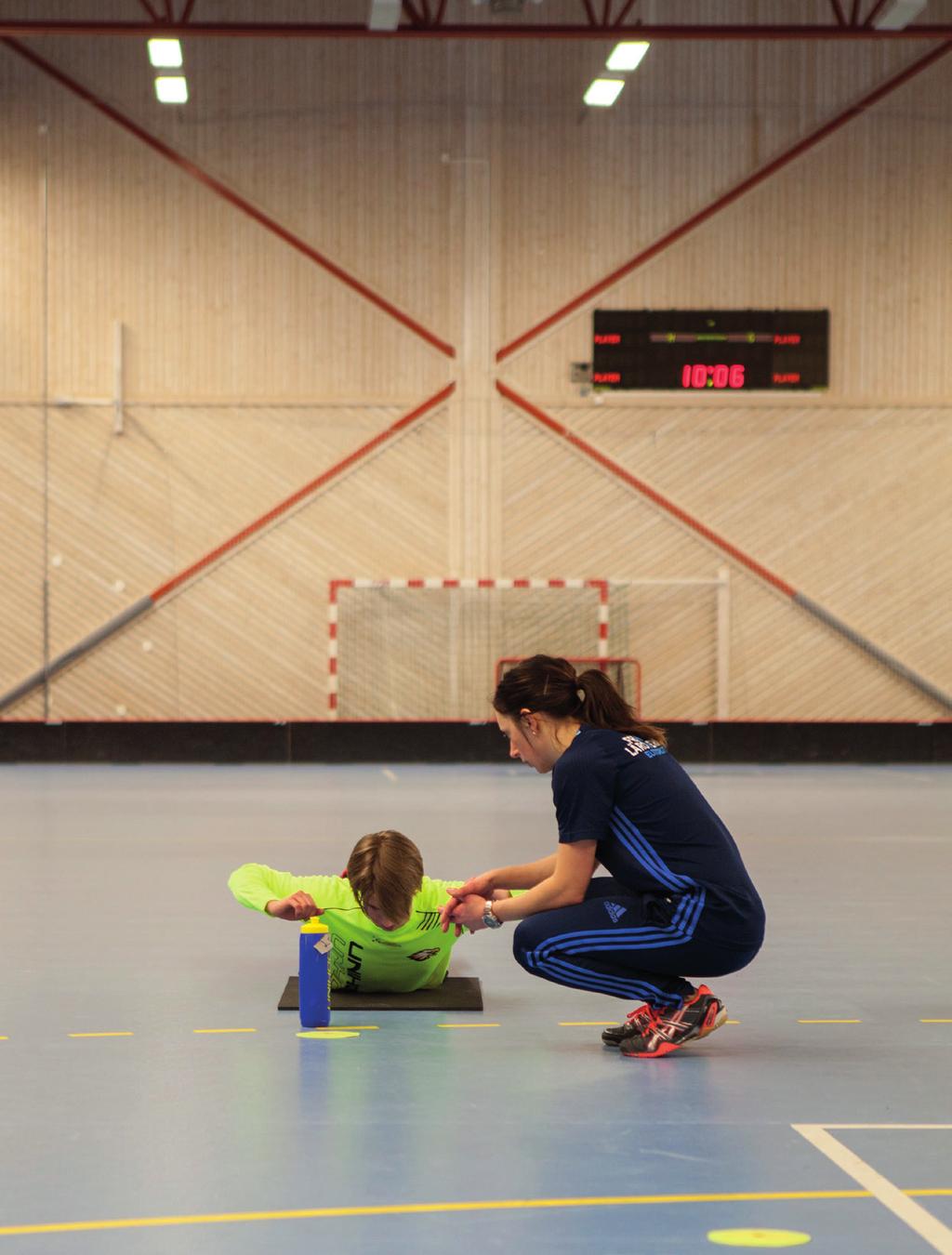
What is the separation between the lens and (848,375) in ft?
67.1

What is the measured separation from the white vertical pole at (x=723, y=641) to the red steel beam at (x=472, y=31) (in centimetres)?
669

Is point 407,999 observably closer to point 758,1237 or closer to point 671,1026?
point 671,1026

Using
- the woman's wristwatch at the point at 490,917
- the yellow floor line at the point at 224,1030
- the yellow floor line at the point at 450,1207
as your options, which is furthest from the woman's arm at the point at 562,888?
the yellow floor line at the point at 450,1207

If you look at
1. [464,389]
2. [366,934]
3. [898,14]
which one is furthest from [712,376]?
[366,934]

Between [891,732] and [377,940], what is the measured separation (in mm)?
15482

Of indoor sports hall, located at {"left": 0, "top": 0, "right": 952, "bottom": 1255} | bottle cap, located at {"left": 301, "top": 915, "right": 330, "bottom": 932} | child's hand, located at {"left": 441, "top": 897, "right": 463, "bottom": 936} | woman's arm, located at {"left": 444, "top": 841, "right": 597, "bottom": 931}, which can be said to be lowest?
bottle cap, located at {"left": 301, "top": 915, "right": 330, "bottom": 932}

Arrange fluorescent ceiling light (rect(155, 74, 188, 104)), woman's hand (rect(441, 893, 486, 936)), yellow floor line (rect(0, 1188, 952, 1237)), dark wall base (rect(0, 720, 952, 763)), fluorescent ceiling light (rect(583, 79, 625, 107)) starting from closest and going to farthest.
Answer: yellow floor line (rect(0, 1188, 952, 1237)) → woman's hand (rect(441, 893, 486, 936)) → fluorescent ceiling light (rect(583, 79, 625, 107)) → fluorescent ceiling light (rect(155, 74, 188, 104)) → dark wall base (rect(0, 720, 952, 763))

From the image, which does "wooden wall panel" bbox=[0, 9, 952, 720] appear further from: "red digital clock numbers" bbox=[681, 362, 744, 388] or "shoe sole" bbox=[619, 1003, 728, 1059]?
"shoe sole" bbox=[619, 1003, 728, 1059]

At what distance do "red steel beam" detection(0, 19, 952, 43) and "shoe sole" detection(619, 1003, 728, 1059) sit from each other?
13241mm

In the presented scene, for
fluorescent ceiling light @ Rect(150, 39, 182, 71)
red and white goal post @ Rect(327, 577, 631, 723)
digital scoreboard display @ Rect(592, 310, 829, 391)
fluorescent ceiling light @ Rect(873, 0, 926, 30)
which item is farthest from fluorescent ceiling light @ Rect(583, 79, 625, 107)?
red and white goal post @ Rect(327, 577, 631, 723)

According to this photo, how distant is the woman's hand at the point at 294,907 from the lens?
5246mm

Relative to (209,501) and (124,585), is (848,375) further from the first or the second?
(124,585)

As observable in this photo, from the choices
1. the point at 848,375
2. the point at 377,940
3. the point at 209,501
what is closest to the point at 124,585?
the point at 209,501

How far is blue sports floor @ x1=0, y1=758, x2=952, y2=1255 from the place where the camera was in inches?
127
